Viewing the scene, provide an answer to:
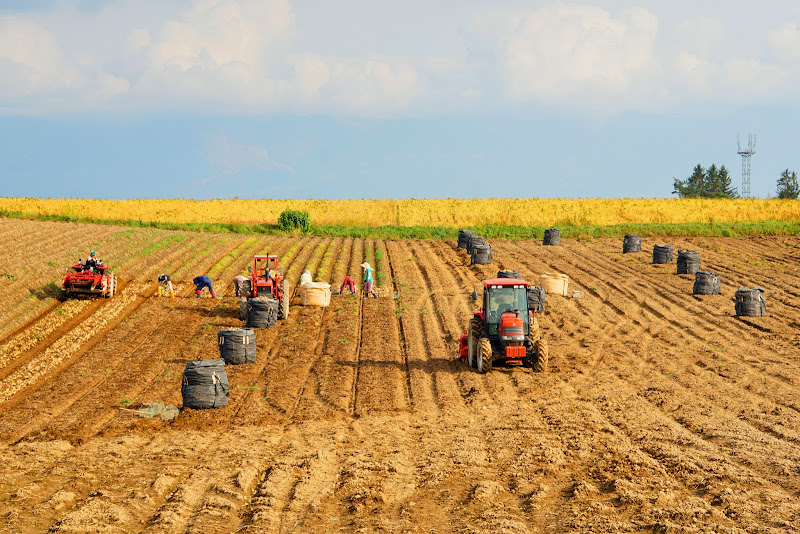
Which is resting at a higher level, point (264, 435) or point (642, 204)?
point (642, 204)

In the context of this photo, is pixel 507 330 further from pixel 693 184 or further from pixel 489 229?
pixel 693 184

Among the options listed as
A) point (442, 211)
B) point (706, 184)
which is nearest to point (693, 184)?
point (706, 184)

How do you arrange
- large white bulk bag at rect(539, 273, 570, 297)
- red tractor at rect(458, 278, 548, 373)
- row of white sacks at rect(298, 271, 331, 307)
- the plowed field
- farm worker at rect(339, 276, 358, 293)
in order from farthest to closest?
large white bulk bag at rect(539, 273, 570, 297) < farm worker at rect(339, 276, 358, 293) < row of white sacks at rect(298, 271, 331, 307) < red tractor at rect(458, 278, 548, 373) < the plowed field

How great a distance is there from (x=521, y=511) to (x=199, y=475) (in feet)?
15.6

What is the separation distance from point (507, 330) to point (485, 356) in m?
0.76

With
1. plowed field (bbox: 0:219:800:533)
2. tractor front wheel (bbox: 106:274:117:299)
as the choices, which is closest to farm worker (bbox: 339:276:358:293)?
plowed field (bbox: 0:219:800:533)

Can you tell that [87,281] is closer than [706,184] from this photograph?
Yes

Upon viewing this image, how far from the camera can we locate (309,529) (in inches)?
395

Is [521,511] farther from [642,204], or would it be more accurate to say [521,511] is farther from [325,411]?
[642,204]

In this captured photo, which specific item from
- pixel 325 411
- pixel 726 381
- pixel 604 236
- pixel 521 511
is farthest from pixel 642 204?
pixel 521 511

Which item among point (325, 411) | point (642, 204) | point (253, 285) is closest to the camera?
point (325, 411)

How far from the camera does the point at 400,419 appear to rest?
15648mm

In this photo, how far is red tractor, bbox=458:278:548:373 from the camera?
18.3 meters

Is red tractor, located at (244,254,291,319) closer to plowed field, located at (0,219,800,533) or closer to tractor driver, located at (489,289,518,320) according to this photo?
plowed field, located at (0,219,800,533)
